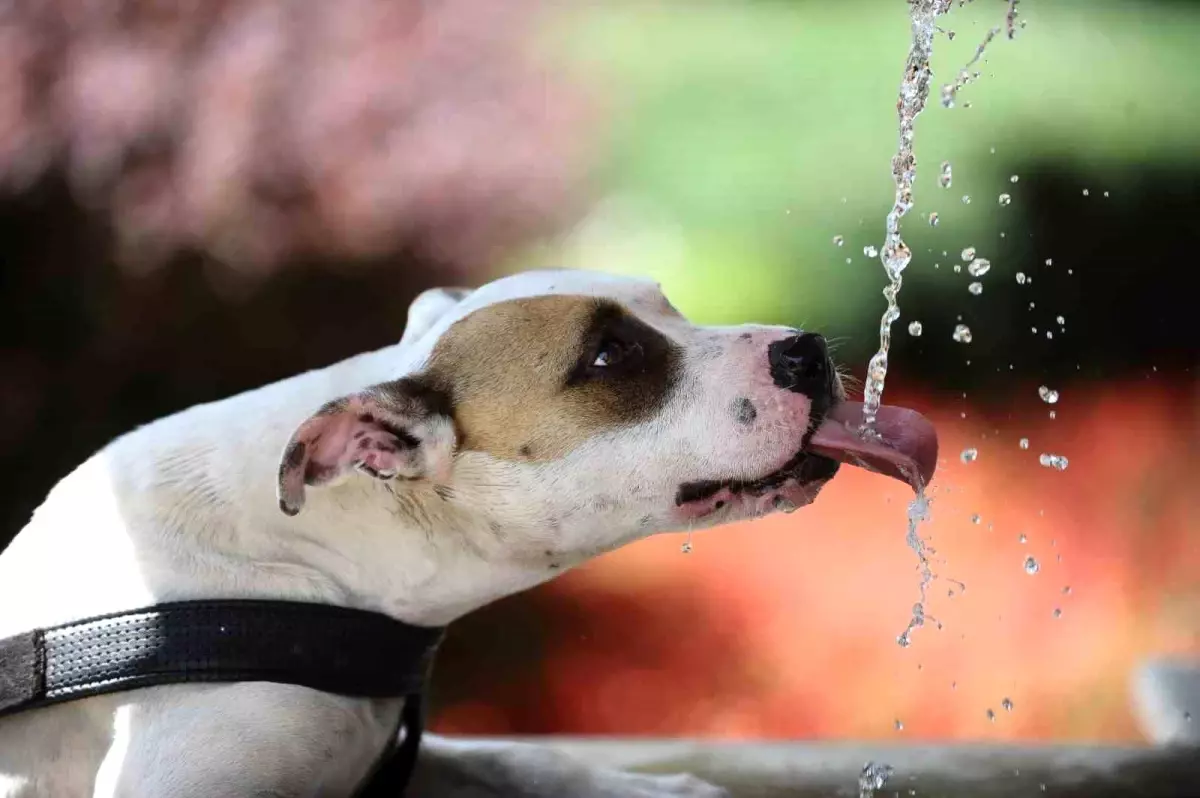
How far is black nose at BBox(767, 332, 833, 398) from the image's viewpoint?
1.81 meters

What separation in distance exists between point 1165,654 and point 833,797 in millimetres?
1913

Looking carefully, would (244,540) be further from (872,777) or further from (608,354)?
(872,777)

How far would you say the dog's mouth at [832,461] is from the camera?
1.81 meters

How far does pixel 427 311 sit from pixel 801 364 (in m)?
0.70

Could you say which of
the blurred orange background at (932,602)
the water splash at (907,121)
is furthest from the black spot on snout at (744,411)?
the blurred orange background at (932,602)

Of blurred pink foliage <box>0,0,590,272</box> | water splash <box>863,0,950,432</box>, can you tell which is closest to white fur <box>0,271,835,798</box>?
water splash <box>863,0,950,432</box>

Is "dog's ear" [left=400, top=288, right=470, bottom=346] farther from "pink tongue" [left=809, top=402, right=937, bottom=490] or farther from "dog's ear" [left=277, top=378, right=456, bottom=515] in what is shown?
"pink tongue" [left=809, top=402, right=937, bottom=490]

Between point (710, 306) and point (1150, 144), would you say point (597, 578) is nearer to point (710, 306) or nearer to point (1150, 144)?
point (710, 306)

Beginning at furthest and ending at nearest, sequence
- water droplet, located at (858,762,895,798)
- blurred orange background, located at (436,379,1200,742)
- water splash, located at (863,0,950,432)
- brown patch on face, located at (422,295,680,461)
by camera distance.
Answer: blurred orange background, located at (436,379,1200,742), water droplet, located at (858,762,895,798), water splash, located at (863,0,950,432), brown patch on face, located at (422,295,680,461)

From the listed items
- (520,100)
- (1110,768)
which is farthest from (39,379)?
(1110,768)

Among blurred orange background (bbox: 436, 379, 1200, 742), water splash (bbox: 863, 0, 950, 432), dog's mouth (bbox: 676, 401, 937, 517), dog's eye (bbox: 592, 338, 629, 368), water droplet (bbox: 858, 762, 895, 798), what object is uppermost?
water splash (bbox: 863, 0, 950, 432)

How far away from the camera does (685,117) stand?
4227mm

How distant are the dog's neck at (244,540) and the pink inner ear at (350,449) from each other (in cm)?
9

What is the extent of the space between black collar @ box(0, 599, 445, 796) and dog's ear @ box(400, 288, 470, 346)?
0.51 meters
